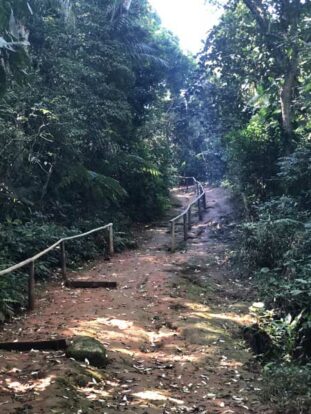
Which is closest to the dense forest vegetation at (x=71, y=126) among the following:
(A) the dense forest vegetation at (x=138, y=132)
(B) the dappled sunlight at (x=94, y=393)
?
(A) the dense forest vegetation at (x=138, y=132)

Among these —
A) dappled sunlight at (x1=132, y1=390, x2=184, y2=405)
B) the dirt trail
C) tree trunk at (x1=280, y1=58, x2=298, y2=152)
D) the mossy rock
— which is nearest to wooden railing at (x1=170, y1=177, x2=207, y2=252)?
the dirt trail

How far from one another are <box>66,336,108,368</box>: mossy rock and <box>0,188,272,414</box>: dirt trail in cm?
13

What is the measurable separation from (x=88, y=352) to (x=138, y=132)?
1541cm

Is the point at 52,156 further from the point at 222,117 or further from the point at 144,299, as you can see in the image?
the point at 222,117

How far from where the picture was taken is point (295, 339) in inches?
245

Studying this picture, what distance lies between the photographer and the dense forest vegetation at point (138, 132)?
307 inches

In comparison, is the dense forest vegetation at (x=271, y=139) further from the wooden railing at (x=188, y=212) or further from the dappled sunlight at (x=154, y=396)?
the wooden railing at (x=188, y=212)

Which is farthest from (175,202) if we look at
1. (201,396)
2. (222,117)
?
(201,396)

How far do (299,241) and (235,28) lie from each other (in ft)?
34.4

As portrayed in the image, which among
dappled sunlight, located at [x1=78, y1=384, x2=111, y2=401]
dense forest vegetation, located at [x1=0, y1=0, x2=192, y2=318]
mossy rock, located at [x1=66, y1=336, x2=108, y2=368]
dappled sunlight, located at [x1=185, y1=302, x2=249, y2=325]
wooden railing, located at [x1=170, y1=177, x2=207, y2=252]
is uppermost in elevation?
dense forest vegetation, located at [x1=0, y1=0, x2=192, y2=318]

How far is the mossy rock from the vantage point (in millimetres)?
5184

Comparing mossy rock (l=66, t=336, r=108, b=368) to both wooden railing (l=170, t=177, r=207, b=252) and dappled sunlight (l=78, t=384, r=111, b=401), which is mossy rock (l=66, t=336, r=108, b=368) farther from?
wooden railing (l=170, t=177, r=207, b=252)

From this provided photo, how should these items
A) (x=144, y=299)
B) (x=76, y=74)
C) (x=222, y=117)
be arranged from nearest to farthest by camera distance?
(x=144, y=299), (x=76, y=74), (x=222, y=117)

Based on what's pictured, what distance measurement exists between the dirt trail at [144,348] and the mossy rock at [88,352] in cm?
13
